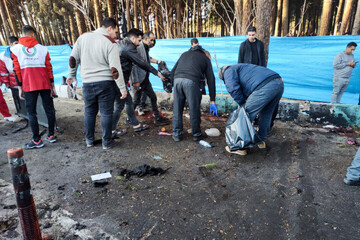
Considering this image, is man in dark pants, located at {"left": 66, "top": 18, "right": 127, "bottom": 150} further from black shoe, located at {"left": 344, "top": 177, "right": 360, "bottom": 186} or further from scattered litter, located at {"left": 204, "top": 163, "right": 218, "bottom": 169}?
black shoe, located at {"left": 344, "top": 177, "right": 360, "bottom": 186}

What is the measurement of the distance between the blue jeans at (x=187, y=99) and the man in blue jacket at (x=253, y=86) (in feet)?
1.80

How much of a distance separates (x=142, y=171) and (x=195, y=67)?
6.23ft

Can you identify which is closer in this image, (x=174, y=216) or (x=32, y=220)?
(x=32, y=220)

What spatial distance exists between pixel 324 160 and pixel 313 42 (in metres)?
3.81

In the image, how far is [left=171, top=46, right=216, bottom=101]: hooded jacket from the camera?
3963mm

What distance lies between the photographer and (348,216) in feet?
7.68

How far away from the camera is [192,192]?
110 inches

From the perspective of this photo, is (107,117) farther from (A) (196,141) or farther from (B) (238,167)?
(B) (238,167)

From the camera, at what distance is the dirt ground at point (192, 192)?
2.21 metres

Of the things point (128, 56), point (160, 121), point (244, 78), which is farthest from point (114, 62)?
point (160, 121)

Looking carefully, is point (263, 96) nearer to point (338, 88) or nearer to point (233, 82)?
point (233, 82)

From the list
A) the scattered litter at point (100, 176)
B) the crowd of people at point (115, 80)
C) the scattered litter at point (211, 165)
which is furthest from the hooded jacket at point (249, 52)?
the scattered litter at point (100, 176)

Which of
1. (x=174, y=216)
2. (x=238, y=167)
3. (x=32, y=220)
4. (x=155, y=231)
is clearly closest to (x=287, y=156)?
(x=238, y=167)

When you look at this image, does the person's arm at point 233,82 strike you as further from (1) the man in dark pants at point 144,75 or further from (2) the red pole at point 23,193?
→ (2) the red pole at point 23,193
